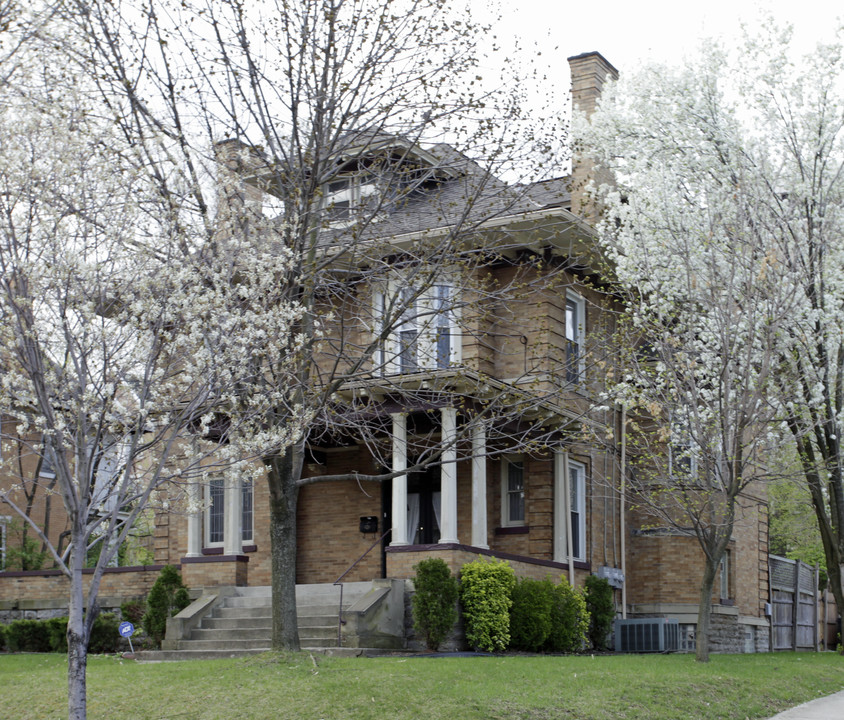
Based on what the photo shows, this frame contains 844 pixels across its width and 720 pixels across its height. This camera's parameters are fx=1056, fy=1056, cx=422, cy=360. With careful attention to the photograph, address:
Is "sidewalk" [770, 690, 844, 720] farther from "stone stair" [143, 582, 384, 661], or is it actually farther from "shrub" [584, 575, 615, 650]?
"shrub" [584, 575, 615, 650]

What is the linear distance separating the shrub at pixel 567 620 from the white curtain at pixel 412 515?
10.3 ft

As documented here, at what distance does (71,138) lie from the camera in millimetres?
8844

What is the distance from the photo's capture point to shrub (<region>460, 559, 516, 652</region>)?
16.4 metres

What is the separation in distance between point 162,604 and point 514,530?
656 centimetres

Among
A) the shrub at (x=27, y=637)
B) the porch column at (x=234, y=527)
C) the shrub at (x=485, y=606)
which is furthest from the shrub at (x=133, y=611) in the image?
the shrub at (x=485, y=606)

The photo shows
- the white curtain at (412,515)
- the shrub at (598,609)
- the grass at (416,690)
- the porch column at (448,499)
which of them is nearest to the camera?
the grass at (416,690)

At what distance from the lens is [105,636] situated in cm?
1831

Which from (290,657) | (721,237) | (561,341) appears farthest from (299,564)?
(721,237)

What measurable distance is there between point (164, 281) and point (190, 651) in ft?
27.6

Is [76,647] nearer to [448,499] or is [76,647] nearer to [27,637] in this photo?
[448,499]

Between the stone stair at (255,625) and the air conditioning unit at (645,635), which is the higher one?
the stone stair at (255,625)

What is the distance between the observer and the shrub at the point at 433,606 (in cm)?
1597

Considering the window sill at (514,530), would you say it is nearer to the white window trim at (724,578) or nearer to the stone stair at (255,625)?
the stone stair at (255,625)

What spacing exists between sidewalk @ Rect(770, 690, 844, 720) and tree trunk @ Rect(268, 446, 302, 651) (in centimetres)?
566
